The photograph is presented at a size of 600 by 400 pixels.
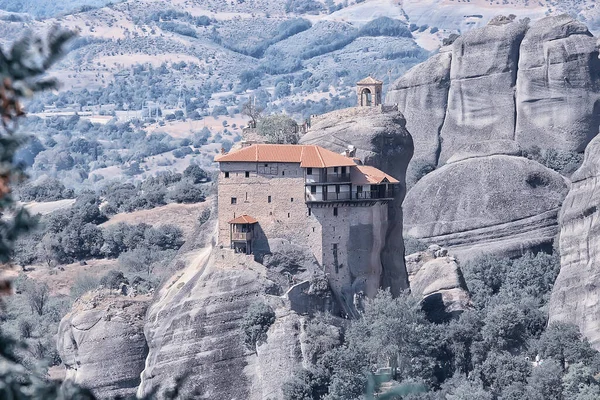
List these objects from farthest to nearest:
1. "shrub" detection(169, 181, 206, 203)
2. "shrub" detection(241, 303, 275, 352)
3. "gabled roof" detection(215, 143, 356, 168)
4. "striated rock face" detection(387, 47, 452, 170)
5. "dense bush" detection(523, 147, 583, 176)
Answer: "shrub" detection(169, 181, 206, 203) → "striated rock face" detection(387, 47, 452, 170) → "dense bush" detection(523, 147, 583, 176) → "gabled roof" detection(215, 143, 356, 168) → "shrub" detection(241, 303, 275, 352)

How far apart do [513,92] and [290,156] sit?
3838 centimetres

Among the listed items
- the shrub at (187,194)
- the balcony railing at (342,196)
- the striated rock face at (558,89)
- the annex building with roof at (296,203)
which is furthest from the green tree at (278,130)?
the shrub at (187,194)

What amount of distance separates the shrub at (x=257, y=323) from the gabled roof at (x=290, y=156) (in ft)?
14.7

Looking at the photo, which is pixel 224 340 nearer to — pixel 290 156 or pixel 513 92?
pixel 290 156

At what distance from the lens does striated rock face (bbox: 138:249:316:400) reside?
48.1 meters

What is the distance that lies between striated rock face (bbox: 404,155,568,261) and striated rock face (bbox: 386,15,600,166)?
25.6ft

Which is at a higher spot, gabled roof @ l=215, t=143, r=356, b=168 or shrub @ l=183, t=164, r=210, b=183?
gabled roof @ l=215, t=143, r=356, b=168

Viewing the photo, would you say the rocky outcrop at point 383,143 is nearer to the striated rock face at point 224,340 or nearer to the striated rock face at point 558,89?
the striated rock face at point 224,340

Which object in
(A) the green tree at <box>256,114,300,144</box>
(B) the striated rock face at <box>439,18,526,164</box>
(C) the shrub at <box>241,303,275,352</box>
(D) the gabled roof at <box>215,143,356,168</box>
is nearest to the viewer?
(C) the shrub at <box>241,303,275,352</box>

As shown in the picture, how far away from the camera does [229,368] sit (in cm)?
4869

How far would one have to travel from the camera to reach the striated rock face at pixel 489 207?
74.1m

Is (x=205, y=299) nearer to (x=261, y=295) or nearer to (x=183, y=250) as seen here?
(x=261, y=295)

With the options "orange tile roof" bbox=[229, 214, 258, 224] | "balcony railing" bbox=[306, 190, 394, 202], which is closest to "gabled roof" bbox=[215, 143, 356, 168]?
"balcony railing" bbox=[306, 190, 394, 202]

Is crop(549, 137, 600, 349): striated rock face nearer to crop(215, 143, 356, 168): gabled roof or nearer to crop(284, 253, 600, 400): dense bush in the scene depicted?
crop(284, 253, 600, 400): dense bush
